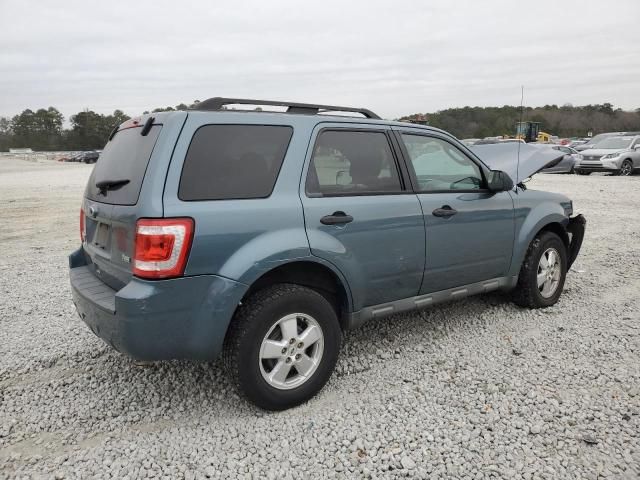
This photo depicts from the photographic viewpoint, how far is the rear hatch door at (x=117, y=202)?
2729mm

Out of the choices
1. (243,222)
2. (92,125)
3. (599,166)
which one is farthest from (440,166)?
(92,125)

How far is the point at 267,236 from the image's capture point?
284 cm

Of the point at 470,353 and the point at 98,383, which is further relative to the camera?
the point at 470,353

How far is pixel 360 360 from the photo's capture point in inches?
146

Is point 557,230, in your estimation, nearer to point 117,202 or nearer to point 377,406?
point 377,406

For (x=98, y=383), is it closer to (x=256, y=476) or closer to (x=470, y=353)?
(x=256, y=476)

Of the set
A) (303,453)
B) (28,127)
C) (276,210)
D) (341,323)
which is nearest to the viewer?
(303,453)

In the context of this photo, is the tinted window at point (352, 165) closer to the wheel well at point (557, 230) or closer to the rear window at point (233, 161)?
the rear window at point (233, 161)

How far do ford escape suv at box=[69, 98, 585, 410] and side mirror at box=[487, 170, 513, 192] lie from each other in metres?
0.17

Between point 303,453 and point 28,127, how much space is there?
122617 millimetres

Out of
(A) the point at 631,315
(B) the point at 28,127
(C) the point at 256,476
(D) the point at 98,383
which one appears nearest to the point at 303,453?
(C) the point at 256,476

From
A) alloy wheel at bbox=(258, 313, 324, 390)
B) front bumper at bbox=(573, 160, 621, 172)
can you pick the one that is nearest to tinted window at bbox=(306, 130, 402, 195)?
alloy wheel at bbox=(258, 313, 324, 390)

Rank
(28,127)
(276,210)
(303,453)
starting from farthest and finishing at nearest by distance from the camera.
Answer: (28,127) → (276,210) → (303,453)

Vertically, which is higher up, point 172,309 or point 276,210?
point 276,210
